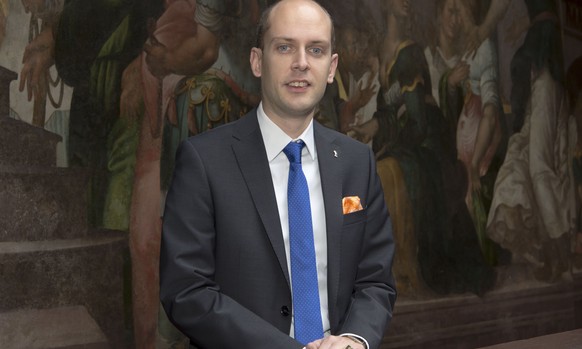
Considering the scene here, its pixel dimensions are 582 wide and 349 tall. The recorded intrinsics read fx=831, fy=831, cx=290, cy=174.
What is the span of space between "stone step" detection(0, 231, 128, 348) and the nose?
121 inches

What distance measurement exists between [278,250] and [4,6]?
333 cm

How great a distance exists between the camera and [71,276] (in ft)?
17.6

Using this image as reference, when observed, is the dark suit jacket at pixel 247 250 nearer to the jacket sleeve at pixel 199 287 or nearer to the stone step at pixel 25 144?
the jacket sleeve at pixel 199 287

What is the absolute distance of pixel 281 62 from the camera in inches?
103

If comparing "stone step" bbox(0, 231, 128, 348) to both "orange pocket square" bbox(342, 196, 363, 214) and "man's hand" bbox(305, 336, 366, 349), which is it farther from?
"man's hand" bbox(305, 336, 366, 349)

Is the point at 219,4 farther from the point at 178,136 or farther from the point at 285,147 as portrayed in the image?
the point at 285,147

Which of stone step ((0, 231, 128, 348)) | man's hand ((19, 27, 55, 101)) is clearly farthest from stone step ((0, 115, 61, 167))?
stone step ((0, 231, 128, 348))

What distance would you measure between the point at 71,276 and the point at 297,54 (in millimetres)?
3280

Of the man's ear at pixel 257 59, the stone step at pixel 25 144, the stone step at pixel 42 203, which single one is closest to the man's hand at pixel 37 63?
the stone step at pixel 25 144

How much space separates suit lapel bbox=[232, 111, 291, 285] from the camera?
258 cm

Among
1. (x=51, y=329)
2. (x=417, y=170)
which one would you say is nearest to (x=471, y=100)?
(x=417, y=170)

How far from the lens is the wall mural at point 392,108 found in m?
5.50

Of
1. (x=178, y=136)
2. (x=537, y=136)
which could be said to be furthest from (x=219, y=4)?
(x=537, y=136)

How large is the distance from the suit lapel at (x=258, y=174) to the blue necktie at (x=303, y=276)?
37 mm
